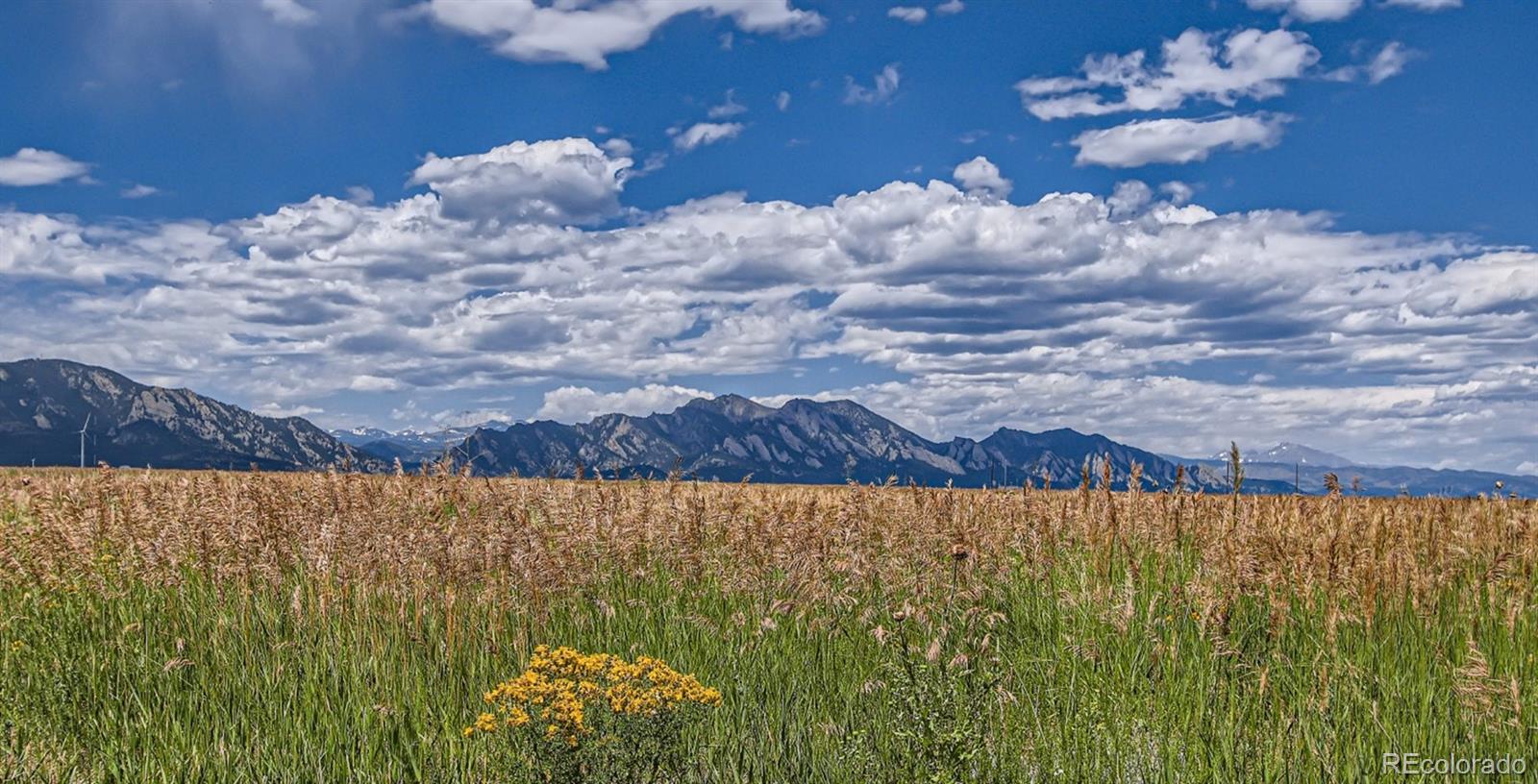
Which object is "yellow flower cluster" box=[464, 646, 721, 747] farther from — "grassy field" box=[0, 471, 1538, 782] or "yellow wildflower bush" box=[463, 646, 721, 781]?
"grassy field" box=[0, 471, 1538, 782]

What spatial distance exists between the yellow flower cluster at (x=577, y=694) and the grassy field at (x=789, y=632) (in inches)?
24.0

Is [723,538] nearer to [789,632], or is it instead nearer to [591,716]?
[789,632]

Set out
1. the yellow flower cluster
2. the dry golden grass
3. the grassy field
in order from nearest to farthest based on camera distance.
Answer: the yellow flower cluster
the grassy field
the dry golden grass

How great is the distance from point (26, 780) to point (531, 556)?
134 inches

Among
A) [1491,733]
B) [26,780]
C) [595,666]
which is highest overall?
[595,666]

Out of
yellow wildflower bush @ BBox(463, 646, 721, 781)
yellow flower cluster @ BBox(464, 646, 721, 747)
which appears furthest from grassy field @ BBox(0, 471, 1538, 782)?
yellow flower cluster @ BBox(464, 646, 721, 747)

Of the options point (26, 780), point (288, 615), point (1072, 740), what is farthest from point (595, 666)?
point (288, 615)

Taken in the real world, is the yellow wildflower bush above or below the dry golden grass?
below

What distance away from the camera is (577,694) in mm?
5359

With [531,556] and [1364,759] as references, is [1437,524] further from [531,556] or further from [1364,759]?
[531,556]

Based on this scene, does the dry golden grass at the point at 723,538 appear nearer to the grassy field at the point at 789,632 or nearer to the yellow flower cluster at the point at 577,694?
the grassy field at the point at 789,632

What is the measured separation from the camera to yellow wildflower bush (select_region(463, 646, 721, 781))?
5.14 metres

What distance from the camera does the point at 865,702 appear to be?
6797 mm

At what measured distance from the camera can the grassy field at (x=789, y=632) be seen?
19.6 ft
